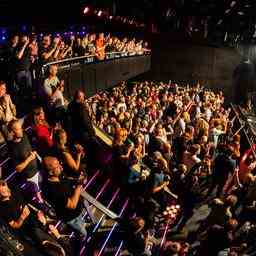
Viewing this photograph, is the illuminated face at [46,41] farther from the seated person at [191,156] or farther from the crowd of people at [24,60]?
the seated person at [191,156]

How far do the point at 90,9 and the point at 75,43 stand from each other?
406 inches

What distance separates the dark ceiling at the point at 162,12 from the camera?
14.9 metres

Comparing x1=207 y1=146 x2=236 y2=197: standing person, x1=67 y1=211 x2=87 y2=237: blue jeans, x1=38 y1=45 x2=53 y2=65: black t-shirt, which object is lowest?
x1=207 y1=146 x2=236 y2=197: standing person

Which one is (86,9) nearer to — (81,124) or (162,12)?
(162,12)

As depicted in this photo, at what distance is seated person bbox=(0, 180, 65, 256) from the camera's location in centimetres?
421

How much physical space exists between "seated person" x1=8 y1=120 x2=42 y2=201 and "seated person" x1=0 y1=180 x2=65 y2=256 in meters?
0.64

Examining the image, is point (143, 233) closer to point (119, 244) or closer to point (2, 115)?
point (119, 244)

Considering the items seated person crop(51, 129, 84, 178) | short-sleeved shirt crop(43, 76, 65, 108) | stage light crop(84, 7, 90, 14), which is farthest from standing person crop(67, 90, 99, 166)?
stage light crop(84, 7, 90, 14)

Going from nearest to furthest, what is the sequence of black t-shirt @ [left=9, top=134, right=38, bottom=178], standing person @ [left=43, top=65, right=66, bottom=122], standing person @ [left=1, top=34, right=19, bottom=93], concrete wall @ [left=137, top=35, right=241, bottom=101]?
1. black t-shirt @ [left=9, top=134, right=38, bottom=178]
2. standing person @ [left=43, top=65, right=66, bottom=122]
3. standing person @ [left=1, top=34, right=19, bottom=93]
4. concrete wall @ [left=137, top=35, right=241, bottom=101]

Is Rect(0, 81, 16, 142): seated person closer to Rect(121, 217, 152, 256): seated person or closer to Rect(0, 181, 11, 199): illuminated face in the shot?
Rect(0, 181, 11, 199): illuminated face

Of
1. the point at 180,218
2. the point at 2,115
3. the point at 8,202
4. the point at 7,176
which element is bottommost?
the point at 180,218

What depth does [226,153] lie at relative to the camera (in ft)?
28.0

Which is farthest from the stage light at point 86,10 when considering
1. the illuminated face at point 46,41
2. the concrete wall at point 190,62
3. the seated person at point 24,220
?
the seated person at point 24,220

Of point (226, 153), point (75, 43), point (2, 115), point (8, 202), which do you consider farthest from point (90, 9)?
point (8, 202)
